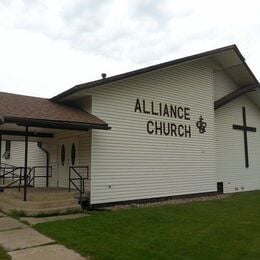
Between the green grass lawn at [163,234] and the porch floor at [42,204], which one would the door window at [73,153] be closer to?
the porch floor at [42,204]

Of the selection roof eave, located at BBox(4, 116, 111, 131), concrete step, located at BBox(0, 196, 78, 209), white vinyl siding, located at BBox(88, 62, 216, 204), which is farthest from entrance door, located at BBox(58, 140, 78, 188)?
concrete step, located at BBox(0, 196, 78, 209)

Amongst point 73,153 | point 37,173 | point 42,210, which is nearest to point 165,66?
point 73,153

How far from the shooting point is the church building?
1076 cm

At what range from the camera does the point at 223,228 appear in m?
7.56

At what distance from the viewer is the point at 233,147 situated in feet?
56.1

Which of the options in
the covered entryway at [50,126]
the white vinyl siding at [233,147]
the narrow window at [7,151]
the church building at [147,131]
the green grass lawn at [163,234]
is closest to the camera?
the green grass lawn at [163,234]

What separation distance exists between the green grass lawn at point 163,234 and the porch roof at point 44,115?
2.71 meters

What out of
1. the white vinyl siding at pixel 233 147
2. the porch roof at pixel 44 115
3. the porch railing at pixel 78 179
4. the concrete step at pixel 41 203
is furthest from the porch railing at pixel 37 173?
the white vinyl siding at pixel 233 147

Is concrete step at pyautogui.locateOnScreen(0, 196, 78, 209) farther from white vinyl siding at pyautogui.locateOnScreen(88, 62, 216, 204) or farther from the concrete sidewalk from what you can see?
the concrete sidewalk

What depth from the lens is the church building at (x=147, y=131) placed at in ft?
35.3

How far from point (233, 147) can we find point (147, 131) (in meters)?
6.63

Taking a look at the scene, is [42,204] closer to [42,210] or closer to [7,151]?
[42,210]

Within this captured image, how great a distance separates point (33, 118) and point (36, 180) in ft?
21.4

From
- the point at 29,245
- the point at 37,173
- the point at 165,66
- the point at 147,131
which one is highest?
the point at 165,66
